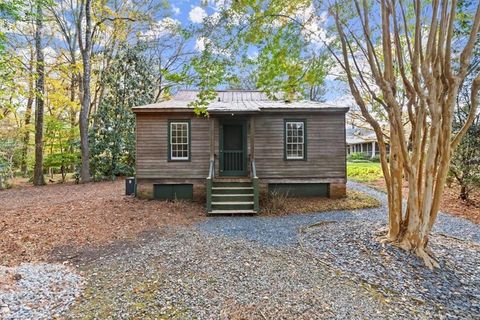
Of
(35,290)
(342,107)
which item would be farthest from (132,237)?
(342,107)

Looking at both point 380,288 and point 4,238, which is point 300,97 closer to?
point 380,288

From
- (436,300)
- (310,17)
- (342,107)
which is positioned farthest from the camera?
(342,107)

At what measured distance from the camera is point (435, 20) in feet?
14.6

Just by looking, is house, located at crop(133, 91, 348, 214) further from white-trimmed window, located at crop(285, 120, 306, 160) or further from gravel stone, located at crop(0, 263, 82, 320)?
gravel stone, located at crop(0, 263, 82, 320)

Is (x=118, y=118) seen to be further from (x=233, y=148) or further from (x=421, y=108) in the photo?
(x=421, y=108)

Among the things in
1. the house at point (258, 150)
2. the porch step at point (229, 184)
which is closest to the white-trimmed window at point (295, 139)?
the house at point (258, 150)

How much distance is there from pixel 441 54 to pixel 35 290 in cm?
696

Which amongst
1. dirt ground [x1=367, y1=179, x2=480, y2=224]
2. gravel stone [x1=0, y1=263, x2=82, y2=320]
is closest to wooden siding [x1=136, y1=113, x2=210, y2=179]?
gravel stone [x1=0, y1=263, x2=82, y2=320]

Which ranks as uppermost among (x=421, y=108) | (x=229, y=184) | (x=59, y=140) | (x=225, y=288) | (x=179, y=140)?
(x=59, y=140)

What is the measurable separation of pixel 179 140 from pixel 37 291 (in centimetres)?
738

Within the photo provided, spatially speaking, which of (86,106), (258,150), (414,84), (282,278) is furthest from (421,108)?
(86,106)

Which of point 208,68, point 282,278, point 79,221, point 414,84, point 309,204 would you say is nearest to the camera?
point 282,278

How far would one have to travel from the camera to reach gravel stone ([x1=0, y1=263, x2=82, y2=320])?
320cm

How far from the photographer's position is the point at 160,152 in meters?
10.5
